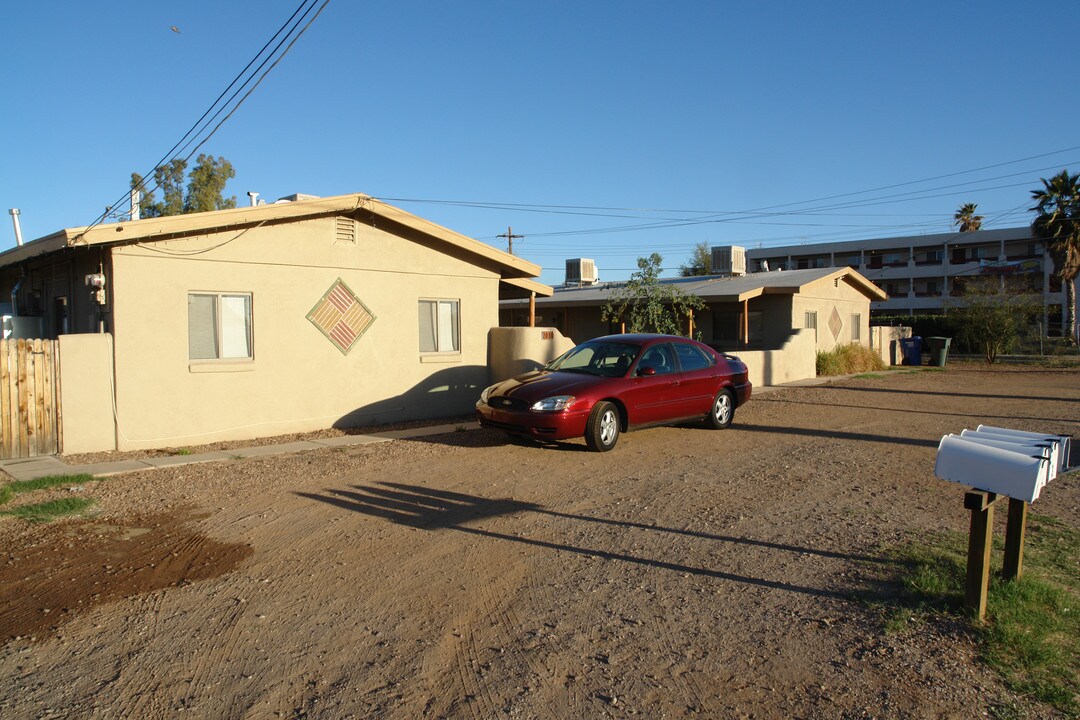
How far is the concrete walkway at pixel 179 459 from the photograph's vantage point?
363 inches

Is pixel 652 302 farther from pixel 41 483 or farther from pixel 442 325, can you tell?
pixel 41 483

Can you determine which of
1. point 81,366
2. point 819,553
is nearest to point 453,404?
point 81,366

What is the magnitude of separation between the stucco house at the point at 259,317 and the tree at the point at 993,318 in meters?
22.1

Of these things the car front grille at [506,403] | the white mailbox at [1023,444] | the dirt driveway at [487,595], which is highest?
the white mailbox at [1023,444]

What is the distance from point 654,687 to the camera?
3.98m

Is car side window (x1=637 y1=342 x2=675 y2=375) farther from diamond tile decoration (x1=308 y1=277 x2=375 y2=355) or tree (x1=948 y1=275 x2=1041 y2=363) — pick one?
tree (x1=948 y1=275 x2=1041 y2=363)

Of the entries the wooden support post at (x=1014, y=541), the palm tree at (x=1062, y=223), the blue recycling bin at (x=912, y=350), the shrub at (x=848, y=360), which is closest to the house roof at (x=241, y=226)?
the wooden support post at (x=1014, y=541)

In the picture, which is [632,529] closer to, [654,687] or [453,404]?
[654,687]

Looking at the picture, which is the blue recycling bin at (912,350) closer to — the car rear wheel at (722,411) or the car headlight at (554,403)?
the car rear wheel at (722,411)

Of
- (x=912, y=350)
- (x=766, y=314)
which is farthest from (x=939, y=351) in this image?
(x=766, y=314)

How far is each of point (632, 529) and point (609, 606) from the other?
1778 mm

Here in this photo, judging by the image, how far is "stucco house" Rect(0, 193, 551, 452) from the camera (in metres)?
10.5

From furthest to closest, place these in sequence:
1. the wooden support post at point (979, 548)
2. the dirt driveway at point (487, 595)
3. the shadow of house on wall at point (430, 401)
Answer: the shadow of house on wall at point (430, 401), the wooden support post at point (979, 548), the dirt driveway at point (487, 595)

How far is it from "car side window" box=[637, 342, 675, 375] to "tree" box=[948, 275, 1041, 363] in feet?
76.1
